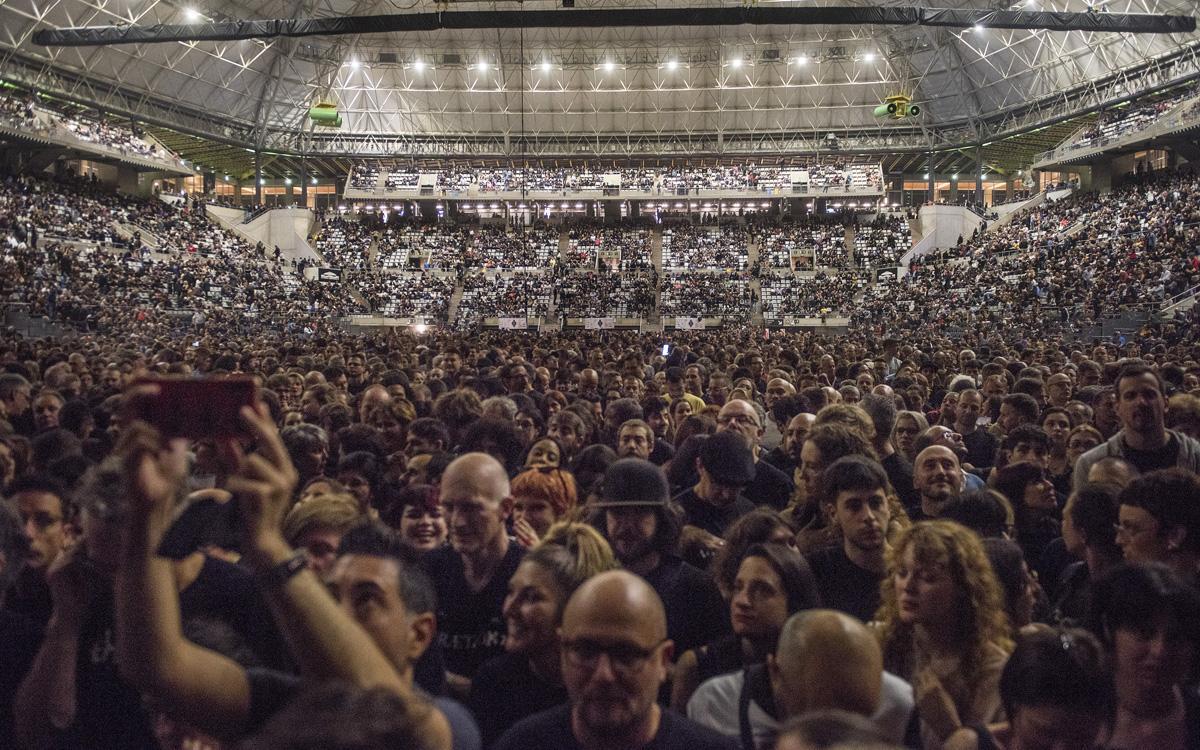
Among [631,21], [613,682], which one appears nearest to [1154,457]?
[613,682]

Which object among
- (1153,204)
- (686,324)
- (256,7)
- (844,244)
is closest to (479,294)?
(686,324)

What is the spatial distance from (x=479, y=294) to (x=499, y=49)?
11.7 m

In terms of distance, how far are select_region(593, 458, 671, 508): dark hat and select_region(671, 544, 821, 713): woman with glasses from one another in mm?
833

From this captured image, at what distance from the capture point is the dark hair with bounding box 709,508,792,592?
324cm

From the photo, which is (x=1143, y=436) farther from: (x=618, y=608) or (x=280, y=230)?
(x=280, y=230)

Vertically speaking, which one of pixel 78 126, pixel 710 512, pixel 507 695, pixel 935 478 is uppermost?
pixel 78 126

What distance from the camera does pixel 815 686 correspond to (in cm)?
219

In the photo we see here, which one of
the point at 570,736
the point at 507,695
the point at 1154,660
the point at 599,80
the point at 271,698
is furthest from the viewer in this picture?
the point at 599,80

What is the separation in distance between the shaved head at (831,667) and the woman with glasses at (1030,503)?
2602 millimetres

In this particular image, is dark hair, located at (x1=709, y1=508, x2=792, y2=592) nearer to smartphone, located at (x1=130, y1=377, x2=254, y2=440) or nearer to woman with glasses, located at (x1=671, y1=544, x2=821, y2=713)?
woman with glasses, located at (x1=671, y1=544, x2=821, y2=713)

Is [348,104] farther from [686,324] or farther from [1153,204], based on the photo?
[1153,204]

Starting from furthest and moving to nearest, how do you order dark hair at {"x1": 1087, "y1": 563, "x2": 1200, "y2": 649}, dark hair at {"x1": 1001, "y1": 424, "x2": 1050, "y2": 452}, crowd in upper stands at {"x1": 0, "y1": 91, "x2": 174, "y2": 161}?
crowd in upper stands at {"x1": 0, "y1": 91, "x2": 174, "y2": 161} → dark hair at {"x1": 1001, "y1": 424, "x2": 1050, "y2": 452} → dark hair at {"x1": 1087, "y1": 563, "x2": 1200, "y2": 649}

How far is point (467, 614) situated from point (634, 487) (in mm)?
934

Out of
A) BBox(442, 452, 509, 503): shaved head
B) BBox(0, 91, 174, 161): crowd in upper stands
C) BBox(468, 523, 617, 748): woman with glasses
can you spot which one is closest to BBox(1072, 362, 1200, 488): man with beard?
BBox(442, 452, 509, 503): shaved head
